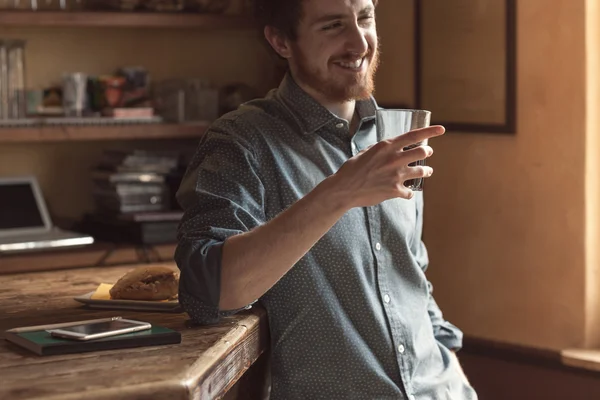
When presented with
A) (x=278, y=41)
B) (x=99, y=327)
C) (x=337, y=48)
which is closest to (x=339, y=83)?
(x=337, y=48)

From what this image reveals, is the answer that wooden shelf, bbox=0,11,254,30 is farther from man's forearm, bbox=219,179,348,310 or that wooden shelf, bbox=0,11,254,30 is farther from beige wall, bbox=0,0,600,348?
man's forearm, bbox=219,179,348,310

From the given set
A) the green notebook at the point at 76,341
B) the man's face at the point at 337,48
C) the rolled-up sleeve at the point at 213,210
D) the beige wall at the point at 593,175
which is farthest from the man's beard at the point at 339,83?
the beige wall at the point at 593,175

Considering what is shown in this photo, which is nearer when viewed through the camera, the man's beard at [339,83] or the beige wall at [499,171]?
the man's beard at [339,83]

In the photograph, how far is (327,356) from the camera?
1.85 metres

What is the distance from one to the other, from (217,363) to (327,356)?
1.30 ft

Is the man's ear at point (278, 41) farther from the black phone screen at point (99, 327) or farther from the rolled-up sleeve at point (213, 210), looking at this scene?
the black phone screen at point (99, 327)

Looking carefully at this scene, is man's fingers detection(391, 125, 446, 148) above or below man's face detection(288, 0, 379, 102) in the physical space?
below

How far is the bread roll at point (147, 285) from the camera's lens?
188cm

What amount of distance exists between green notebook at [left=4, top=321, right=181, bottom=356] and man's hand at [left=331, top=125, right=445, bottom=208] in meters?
0.36

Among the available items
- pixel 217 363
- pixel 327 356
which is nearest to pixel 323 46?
pixel 327 356

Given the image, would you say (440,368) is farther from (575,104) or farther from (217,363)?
(575,104)

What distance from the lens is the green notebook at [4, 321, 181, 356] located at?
148 cm

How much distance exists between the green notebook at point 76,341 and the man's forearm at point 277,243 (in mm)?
151

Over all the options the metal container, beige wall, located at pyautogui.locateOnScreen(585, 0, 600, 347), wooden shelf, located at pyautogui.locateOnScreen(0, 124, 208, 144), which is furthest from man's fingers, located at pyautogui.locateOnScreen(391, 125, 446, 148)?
the metal container
